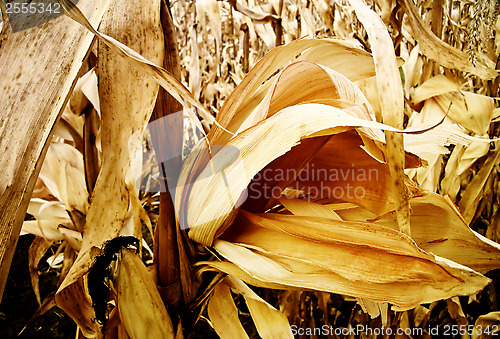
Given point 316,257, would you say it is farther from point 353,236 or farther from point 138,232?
point 138,232

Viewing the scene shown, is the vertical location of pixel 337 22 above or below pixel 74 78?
above

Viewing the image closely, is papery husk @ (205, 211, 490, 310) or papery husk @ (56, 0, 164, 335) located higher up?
papery husk @ (56, 0, 164, 335)

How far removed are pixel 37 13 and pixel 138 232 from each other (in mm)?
186

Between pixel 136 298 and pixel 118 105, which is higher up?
pixel 118 105

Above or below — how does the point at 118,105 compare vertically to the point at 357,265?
above

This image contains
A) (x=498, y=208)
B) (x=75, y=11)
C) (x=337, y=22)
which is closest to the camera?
(x=75, y=11)

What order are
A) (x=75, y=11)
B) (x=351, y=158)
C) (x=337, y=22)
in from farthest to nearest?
(x=337, y=22) → (x=351, y=158) → (x=75, y=11)

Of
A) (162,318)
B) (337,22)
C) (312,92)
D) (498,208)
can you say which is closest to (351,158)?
(312,92)

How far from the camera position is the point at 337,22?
3.27ft

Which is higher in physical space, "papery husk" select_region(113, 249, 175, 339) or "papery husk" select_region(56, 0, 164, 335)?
"papery husk" select_region(56, 0, 164, 335)

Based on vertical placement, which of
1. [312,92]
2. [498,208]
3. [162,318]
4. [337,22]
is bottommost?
[498,208]

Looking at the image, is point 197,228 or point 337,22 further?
point 337,22

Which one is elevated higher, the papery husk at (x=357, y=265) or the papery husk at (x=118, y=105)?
the papery husk at (x=118, y=105)

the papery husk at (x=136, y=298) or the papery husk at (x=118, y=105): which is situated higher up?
the papery husk at (x=118, y=105)
